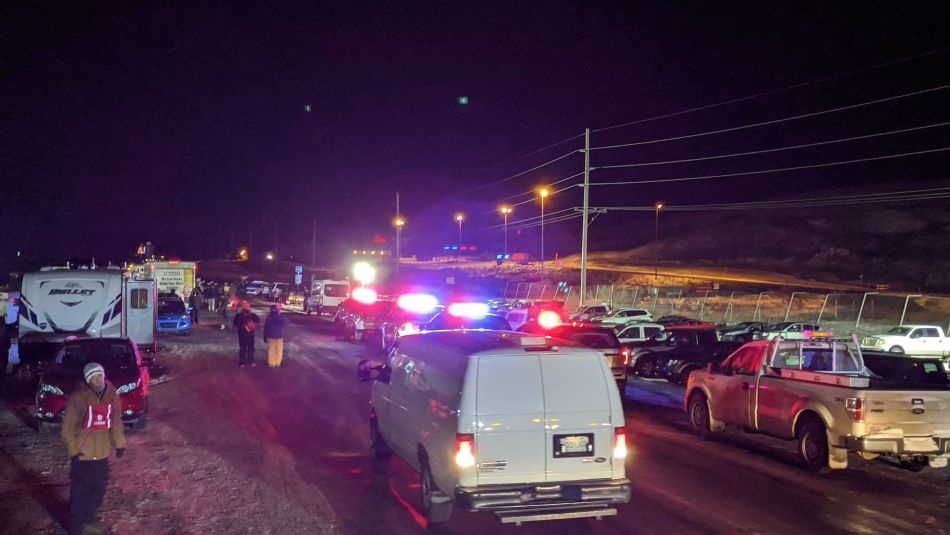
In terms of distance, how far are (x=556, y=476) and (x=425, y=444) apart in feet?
4.72

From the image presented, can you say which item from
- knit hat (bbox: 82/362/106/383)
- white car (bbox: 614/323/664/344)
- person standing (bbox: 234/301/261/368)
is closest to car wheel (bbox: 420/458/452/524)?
knit hat (bbox: 82/362/106/383)

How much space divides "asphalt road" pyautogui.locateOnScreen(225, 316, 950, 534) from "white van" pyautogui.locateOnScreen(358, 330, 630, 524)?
0.81 metres

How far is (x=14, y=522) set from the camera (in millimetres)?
7855

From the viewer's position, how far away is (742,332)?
37.2 meters

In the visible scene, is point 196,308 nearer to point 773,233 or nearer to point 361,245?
point 773,233

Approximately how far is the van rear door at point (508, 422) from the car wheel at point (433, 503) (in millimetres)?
716

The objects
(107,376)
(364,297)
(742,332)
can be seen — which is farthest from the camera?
(742,332)

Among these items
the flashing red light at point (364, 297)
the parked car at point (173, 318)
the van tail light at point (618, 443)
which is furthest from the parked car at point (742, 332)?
the van tail light at point (618, 443)

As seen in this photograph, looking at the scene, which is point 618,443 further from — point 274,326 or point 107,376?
point 274,326

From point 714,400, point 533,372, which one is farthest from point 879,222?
point 533,372

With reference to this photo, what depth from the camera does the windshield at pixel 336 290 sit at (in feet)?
157

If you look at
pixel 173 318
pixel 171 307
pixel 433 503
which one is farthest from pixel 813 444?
pixel 171 307

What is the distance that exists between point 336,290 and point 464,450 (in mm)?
41664

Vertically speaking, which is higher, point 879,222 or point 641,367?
point 879,222
